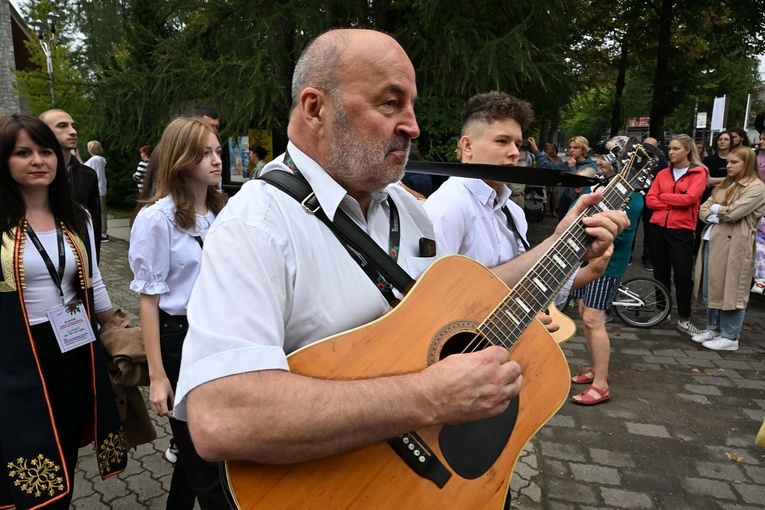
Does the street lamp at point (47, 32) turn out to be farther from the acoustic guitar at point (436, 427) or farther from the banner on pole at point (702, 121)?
the acoustic guitar at point (436, 427)

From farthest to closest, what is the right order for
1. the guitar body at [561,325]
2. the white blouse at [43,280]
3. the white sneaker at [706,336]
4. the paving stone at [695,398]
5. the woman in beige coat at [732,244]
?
the white sneaker at [706,336] < the woman in beige coat at [732,244] < the paving stone at [695,398] < the guitar body at [561,325] < the white blouse at [43,280]

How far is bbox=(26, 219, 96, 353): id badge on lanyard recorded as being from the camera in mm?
2191

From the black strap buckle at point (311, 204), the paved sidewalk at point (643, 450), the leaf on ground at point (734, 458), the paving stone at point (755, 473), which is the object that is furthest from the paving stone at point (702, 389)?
the black strap buckle at point (311, 204)

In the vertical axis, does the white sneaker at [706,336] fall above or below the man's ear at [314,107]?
below

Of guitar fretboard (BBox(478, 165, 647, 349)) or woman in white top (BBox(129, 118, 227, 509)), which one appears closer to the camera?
guitar fretboard (BBox(478, 165, 647, 349))

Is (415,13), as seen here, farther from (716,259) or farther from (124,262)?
(124,262)

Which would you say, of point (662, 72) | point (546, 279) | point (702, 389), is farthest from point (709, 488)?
point (662, 72)

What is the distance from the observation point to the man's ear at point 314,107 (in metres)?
1.33

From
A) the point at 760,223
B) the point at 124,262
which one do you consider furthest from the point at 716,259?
the point at 124,262

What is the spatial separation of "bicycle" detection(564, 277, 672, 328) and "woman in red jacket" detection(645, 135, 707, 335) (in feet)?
0.58

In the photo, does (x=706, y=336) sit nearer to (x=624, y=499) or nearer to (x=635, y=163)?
(x=624, y=499)

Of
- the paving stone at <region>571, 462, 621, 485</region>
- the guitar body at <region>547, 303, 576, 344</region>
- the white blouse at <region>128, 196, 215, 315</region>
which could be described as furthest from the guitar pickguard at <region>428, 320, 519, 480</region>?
the paving stone at <region>571, 462, 621, 485</region>

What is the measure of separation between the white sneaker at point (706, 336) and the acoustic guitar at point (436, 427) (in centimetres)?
512

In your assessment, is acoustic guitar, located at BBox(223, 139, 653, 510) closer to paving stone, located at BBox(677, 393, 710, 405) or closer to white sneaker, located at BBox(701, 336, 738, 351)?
paving stone, located at BBox(677, 393, 710, 405)
